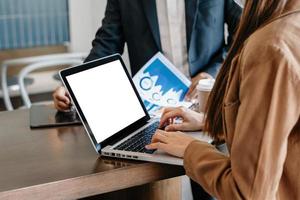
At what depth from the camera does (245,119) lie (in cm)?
88

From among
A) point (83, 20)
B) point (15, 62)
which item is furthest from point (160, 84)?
point (83, 20)

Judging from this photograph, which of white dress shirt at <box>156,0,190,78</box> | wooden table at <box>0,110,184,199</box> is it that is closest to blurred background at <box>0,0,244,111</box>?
white dress shirt at <box>156,0,190,78</box>

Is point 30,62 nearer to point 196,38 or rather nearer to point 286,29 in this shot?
point 196,38

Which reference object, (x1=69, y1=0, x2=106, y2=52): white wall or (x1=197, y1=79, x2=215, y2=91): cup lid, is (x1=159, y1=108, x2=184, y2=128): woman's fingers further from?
(x1=69, y1=0, x2=106, y2=52): white wall

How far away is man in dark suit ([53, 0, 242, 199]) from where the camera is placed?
191cm

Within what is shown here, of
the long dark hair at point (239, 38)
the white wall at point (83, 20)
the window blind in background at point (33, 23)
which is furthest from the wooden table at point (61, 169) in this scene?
the white wall at point (83, 20)

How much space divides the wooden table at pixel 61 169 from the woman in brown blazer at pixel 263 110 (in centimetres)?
22

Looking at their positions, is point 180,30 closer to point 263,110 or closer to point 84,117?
point 84,117

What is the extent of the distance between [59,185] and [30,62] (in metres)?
A: 2.51

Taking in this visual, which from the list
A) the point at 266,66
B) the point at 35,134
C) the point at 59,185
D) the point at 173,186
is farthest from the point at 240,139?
the point at 35,134

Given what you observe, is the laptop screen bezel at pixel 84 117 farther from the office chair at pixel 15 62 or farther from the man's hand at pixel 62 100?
the office chair at pixel 15 62

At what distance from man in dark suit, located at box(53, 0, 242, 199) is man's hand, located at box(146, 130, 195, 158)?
70cm

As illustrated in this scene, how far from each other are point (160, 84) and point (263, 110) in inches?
32.1

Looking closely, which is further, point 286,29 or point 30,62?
point 30,62
